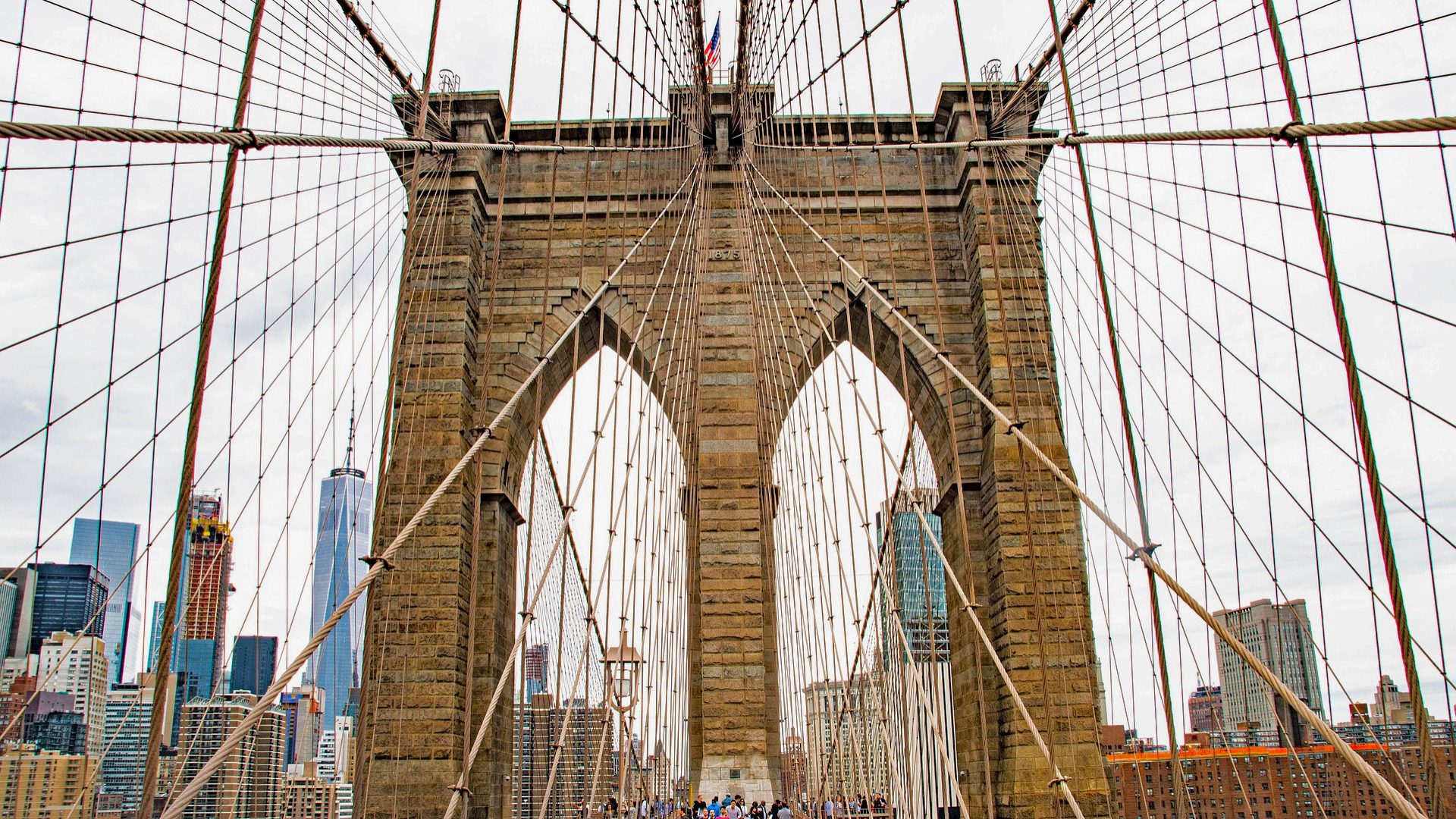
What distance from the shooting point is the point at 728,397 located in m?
13.3

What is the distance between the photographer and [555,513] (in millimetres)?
21312

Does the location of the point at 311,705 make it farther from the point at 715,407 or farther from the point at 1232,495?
the point at 1232,495

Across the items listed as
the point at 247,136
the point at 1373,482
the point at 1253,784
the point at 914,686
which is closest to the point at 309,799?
the point at 1253,784

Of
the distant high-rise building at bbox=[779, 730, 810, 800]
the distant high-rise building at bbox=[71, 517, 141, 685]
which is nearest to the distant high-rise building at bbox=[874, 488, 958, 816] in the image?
the distant high-rise building at bbox=[779, 730, 810, 800]

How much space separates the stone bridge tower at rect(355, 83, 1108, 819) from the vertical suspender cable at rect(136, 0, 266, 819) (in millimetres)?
7058

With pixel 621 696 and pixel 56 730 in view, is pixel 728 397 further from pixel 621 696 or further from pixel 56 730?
pixel 56 730

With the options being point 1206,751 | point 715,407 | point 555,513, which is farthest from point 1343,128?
point 1206,751

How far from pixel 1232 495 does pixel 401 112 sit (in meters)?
9.76

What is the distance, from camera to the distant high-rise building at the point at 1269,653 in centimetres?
987

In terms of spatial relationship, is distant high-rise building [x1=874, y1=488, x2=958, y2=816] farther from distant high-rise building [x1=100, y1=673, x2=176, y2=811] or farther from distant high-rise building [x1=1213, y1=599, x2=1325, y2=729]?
distant high-rise building [x1=100, y1=673, x2=176, y2=811]

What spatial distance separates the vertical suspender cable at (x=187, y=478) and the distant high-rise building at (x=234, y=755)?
2.84 metres

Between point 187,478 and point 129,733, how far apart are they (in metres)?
37.7

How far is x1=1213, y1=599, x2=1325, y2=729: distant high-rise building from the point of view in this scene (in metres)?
9.87

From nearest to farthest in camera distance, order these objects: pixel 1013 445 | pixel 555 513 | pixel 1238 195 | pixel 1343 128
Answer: pixel 1343 128
pixel 1238 195
pixel 1013 445
pixel 555 513
